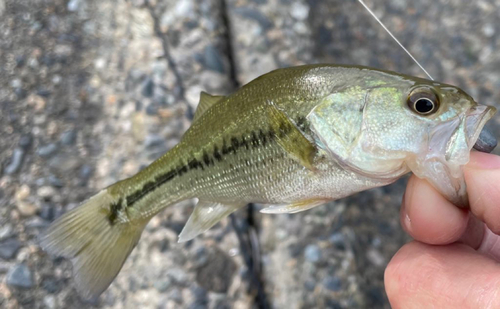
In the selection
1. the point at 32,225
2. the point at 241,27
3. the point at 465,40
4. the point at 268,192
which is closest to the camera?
the point at 268,192

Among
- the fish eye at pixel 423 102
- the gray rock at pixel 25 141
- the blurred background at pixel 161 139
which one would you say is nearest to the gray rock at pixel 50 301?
the blurred background at pixel 161 139

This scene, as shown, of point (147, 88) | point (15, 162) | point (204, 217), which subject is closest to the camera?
point (204, 217)

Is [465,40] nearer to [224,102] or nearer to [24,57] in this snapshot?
[224,102]

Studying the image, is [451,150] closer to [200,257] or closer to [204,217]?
[204,217]

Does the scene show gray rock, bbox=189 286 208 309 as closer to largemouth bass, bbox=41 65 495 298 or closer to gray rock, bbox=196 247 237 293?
gray rock, bbox=196 247 237 293

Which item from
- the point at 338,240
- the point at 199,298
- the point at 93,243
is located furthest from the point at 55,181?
the point at 338,240

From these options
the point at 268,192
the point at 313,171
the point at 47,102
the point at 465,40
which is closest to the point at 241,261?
the point at 268,192

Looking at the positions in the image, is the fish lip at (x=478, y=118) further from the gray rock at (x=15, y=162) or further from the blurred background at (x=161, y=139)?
the gray rock at (x=15, y=162)
